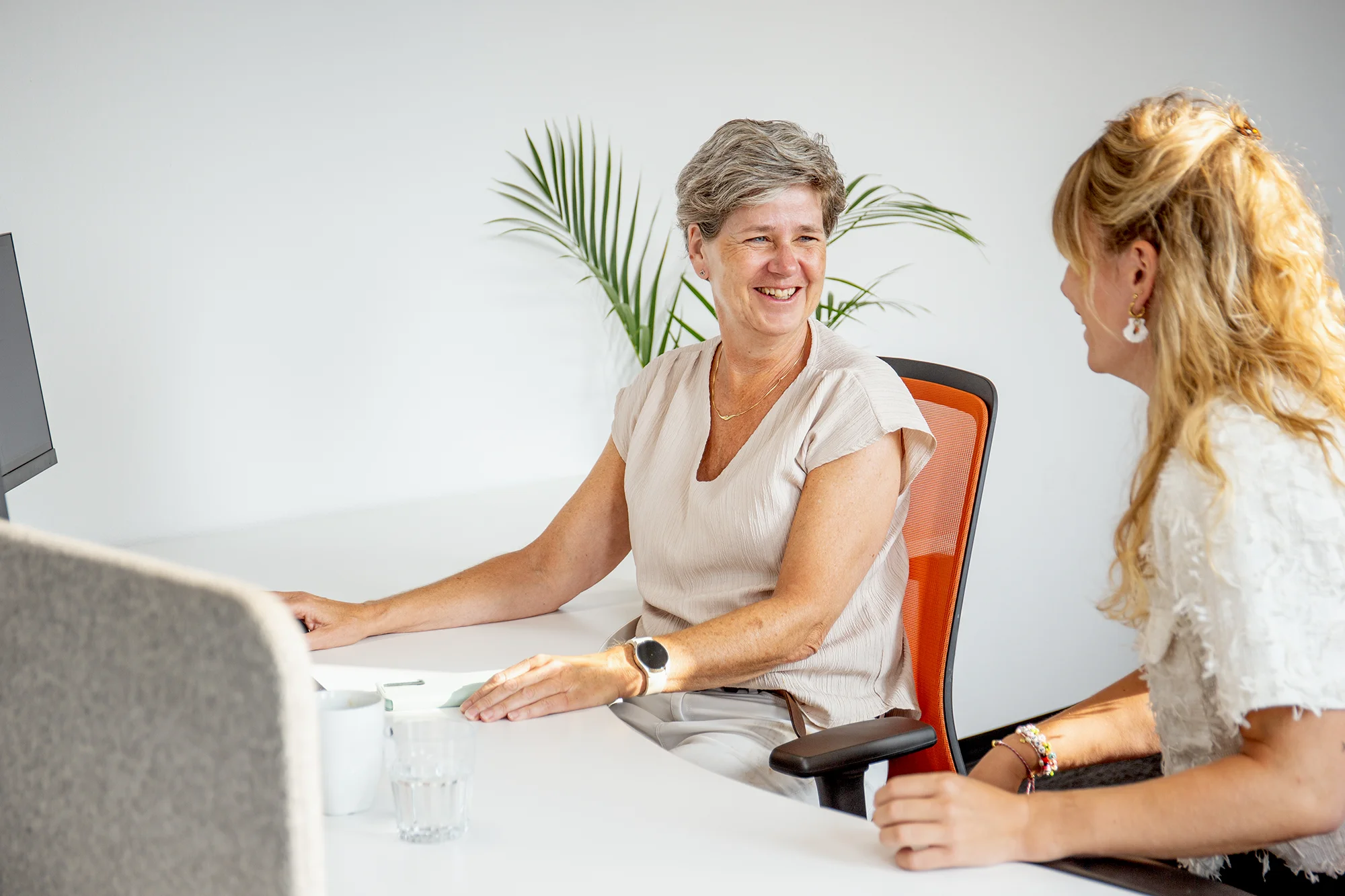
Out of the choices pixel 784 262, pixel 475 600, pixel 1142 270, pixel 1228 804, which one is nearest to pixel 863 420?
pixel 784 262

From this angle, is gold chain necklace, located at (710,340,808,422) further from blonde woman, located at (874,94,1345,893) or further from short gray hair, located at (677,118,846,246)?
blonde woman, located at (874,94,1345,893)

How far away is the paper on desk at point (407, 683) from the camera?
58.0 inches

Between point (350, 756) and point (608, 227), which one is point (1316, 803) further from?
→ point (608, 227)

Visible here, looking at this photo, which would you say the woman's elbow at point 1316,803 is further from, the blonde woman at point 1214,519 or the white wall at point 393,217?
the white wall at point 393,217

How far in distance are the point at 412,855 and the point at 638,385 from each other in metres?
1.09

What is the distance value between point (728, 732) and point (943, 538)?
1.49 ft

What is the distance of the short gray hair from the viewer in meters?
1.80

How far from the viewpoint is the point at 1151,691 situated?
48.2 inches

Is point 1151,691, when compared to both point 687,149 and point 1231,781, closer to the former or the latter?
point 1231,781

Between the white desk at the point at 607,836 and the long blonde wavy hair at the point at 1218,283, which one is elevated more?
the long blonde wavy hair at the point at 1218,283

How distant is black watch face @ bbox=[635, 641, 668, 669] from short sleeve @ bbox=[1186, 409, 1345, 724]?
2.23 feet

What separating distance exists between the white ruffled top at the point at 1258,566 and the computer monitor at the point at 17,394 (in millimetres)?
Result: 1825

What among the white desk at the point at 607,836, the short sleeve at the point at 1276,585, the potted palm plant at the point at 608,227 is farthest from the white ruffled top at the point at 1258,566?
the potted palm plant at the point at 608,227

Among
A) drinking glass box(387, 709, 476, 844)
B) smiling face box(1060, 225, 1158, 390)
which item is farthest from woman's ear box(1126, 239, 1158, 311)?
drinking glass box(387, 709, 476, 844)
